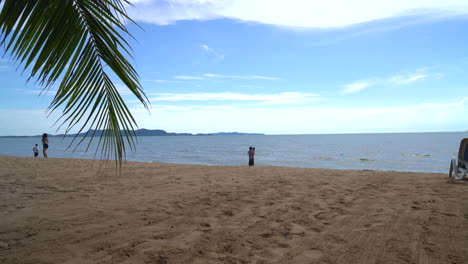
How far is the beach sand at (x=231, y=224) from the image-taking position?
2967mm

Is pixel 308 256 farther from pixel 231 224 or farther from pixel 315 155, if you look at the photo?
pixel 315 155

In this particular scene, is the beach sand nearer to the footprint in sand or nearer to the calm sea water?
the footprint in sand

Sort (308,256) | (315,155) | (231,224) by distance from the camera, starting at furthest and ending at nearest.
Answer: (315,155), (231,224), (308,256)

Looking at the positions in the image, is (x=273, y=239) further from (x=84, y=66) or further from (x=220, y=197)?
(x=84, y=66)

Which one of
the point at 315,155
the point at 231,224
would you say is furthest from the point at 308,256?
the point at 315,155

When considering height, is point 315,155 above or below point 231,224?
below

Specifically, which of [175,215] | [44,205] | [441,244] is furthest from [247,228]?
[44,205]

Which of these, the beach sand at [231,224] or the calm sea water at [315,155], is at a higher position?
the beach sand at [231,224]

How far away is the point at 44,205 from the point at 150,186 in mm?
2360

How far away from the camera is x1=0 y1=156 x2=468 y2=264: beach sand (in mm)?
2967

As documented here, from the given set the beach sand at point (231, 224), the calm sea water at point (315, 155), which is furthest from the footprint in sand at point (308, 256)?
the calm sea water at point (315, 155)

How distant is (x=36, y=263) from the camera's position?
2.68 metres

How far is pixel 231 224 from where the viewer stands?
3932 millimetres

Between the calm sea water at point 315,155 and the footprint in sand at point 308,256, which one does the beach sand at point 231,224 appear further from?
the calm sea water at point 315,155
